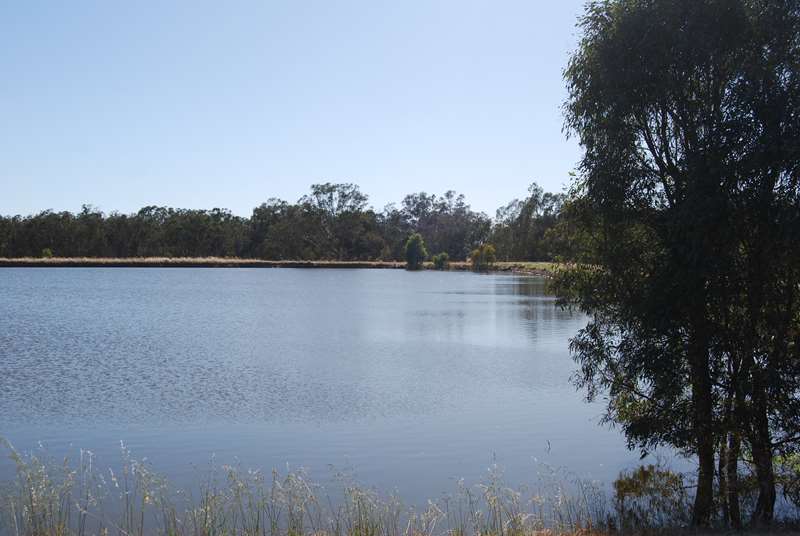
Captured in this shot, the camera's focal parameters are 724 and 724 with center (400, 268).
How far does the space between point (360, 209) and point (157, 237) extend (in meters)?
39.5

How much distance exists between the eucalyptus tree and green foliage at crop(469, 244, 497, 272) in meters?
116

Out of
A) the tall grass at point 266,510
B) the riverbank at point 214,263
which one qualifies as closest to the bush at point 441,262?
the riverbank at point 214,263

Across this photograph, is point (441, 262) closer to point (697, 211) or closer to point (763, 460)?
point (763, 460)

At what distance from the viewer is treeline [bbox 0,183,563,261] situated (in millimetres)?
118500

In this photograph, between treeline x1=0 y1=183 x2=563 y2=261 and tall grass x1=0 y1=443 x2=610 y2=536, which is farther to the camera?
treeline x1=0 y1=183 x2=563 y2=261

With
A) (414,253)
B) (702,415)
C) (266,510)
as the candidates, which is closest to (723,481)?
(702,415)

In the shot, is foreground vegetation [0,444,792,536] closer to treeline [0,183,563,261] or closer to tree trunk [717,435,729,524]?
tree trunk [717,435,729,524]

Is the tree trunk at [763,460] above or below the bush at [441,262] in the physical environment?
below

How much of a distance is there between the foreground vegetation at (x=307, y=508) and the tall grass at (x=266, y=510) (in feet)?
0.07

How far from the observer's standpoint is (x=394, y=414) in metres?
19.1

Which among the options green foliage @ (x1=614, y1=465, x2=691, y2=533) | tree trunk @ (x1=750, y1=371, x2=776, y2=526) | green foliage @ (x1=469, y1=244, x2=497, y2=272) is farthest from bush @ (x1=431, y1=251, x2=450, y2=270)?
tree trunk @ (x1=750, y1=371, x2=776, y2=526)

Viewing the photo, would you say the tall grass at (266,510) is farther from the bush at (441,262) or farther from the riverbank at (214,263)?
the bush at (441,262)

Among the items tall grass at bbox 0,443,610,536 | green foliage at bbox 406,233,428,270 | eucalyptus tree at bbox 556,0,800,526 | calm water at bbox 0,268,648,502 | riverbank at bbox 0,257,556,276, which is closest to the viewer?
tall grass at bbox 0,443,610,536

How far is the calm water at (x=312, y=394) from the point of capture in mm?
14976
